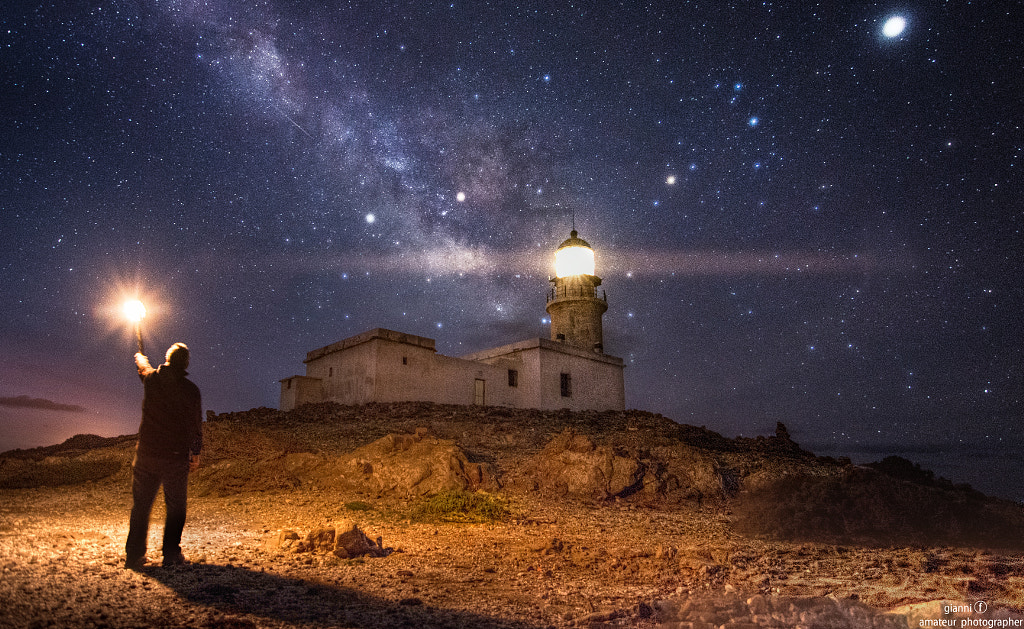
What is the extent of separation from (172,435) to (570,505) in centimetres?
784

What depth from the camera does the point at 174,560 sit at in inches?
200

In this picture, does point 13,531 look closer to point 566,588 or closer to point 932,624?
point 566,588

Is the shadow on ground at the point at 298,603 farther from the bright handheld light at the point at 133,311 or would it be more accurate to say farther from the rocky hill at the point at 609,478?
the rocky hill at the point at 609,478

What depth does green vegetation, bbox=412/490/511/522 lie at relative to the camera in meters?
9.23

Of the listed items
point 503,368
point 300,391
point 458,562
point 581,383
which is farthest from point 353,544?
point 581,383

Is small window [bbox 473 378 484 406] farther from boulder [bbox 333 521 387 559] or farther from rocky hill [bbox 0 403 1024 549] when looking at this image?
boulder [bbox 333 521 387 559]

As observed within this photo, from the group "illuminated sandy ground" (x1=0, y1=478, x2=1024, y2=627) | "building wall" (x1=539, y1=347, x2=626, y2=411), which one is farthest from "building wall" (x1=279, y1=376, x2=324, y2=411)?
"illuminated sandy ground" (x1=0, y1=478, x2=1024, y2=627)

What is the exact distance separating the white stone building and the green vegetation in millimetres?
15645

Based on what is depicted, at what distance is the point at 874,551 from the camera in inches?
303

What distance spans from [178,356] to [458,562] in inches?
147

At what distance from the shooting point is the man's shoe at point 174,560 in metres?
5.01

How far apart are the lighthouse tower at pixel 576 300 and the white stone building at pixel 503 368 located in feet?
0.21

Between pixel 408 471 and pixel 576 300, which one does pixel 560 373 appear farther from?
pixel 408 471

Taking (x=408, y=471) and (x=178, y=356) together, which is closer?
(x=178, y=356)
